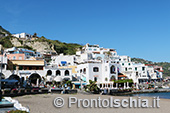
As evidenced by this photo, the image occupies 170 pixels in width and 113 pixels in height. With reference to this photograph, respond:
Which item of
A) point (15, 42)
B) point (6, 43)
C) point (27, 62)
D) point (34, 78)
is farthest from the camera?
point (15, 42)

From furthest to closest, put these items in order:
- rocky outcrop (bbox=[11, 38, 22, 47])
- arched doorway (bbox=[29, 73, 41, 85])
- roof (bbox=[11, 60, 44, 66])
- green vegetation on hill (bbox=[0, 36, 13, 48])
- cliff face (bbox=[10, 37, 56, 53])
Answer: rocky outcrop (bbox=[11, 38, 22, 47]), cliff face (bbox=[10, 37, 56, 53]), green vegetation on hill (bbox=[0, 36, 13, 48]), roof (bbox=[11, 60, 44, 66]), arched doorway (bbox=[29, 73, 41, 85])

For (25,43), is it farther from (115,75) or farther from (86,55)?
(115,75)

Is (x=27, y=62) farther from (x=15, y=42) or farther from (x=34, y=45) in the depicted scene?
(x=15, y=42)

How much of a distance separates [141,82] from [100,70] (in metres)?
15.6

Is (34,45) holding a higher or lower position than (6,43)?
lower

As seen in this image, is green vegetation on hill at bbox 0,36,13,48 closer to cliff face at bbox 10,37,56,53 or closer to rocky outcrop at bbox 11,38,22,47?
rocky outcrop at bbox 11,38,22,47

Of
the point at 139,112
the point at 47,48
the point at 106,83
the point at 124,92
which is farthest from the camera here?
the point at 47,48

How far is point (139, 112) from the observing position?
16.7 meters

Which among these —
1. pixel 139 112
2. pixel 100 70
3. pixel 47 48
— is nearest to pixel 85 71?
pixel 100 70

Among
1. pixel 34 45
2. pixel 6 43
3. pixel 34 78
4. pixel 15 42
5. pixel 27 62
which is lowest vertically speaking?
pixel 34 78

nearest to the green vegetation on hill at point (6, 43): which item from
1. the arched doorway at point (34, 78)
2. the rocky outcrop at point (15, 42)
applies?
the rocky outcrop at point (15, 42)

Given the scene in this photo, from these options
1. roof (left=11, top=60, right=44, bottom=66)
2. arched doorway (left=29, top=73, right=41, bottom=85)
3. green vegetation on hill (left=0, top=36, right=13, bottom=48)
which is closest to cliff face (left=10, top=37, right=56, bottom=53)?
green vegetation on hill (left=0, top=36, right=13, bottom=48)

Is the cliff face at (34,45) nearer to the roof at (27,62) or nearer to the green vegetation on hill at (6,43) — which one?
the green vegetation on hill at (6,43)

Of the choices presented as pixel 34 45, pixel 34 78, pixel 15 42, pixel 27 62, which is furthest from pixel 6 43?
pixel 34 78
